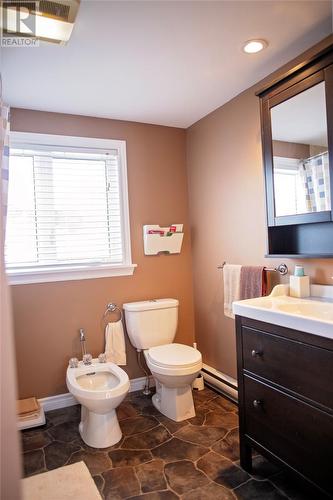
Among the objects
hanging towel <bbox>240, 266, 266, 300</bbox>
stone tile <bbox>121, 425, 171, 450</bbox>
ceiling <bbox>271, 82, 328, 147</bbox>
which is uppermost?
ceiling <bbox>271, 82, 328, 147</bbox>

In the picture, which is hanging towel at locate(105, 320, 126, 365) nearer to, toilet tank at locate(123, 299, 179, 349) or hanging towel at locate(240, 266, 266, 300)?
toilet tank at locate(123, 299, 179, 349)

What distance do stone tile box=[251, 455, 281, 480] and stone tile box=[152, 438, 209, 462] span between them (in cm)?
30

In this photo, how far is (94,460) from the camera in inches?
76.7

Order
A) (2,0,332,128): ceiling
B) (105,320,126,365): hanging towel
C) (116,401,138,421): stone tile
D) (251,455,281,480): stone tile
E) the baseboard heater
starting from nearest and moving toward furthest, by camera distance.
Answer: (2,0,332,128): ceiling → (251,455,281,480): stone tile → (116,401,138,421): stone tile → the baseboard heater → (105,320,126,365): hanging towel

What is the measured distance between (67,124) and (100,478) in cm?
246

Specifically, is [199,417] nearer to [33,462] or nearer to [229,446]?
[229,446]

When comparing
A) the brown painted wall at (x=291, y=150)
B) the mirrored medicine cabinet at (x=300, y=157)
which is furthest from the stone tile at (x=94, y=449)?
the brown painted wall at (x=291, y=150)

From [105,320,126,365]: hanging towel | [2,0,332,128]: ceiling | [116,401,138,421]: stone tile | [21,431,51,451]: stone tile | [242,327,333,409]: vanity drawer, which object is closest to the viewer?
[242,327,333,409]: vanity drawer

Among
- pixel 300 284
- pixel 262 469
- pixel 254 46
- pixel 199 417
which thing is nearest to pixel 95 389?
pixel 199 417

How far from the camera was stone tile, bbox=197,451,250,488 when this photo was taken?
1718mm

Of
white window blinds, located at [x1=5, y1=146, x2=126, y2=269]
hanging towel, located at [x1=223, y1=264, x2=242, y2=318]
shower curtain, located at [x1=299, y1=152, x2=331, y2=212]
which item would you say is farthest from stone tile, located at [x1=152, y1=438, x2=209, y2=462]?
shower curtain, located at [x1=299, y1=152, x2=331, y2=212]

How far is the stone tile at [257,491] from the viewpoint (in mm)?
1590

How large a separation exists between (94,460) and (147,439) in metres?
0.36

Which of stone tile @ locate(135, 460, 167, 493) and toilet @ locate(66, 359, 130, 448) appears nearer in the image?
stone tile @ locate(135, 460, 167, 493)
